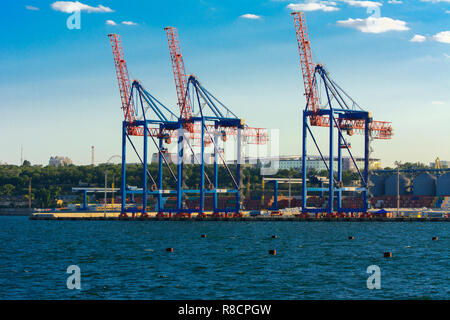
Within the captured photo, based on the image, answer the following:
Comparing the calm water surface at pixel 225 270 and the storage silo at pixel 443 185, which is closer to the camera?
the calm water surface at pixel 225 270

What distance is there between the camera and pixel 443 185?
196 metres

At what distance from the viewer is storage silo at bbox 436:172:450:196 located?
196 meters

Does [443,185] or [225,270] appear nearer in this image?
[225,270]

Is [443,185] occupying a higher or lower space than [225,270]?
higher

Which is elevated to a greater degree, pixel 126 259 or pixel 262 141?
pixel 262 141

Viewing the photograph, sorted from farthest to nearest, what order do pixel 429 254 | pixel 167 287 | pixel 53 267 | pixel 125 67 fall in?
pixel 125 67 → pixel 429 254 → pixel 53 267 → pixel 167 287

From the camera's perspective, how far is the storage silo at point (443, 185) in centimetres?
19550

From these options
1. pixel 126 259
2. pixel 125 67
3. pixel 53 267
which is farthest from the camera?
pixel 125 67

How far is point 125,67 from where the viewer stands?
15775 cm

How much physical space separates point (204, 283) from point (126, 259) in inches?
670

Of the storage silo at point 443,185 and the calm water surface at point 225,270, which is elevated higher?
the storage silo at point 443,185

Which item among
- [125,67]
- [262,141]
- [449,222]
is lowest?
[449,222]
